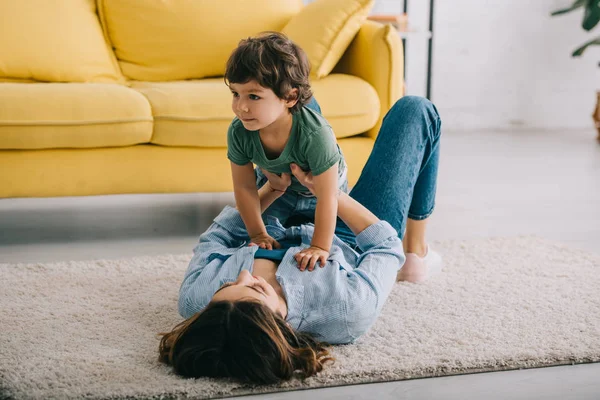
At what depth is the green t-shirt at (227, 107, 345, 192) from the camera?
1532mm

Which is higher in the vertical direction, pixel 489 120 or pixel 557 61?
pixel 557 61

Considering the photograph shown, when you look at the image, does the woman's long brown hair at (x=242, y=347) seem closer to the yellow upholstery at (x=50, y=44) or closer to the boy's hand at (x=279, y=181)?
Result: the boy's hand at (x=279, y=181)

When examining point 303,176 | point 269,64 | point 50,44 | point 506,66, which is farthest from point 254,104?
point 506,66

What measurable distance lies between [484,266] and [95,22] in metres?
1.86

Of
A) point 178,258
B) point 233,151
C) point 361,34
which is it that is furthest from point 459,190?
point 233,151

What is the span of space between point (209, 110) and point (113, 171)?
368mm

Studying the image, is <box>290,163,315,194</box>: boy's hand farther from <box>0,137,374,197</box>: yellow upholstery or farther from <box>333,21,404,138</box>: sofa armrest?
<box>333,21,404,138</box>: sofa armrest

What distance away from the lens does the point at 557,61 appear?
16.5ft

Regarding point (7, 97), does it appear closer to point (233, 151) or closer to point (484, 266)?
point (233, 151)

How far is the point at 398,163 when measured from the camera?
5.86 ft

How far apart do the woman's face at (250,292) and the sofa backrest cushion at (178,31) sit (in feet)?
5.89

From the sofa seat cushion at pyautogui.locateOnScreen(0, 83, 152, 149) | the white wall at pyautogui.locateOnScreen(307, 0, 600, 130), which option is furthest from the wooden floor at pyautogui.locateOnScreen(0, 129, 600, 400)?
the white wall at pyautogui.locateOnScreen(307, 0, 600, 130)

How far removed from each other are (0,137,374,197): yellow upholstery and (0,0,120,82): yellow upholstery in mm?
564

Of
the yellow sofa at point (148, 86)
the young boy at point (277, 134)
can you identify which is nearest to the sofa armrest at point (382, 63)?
the yellow sofa at point (148, 86)
